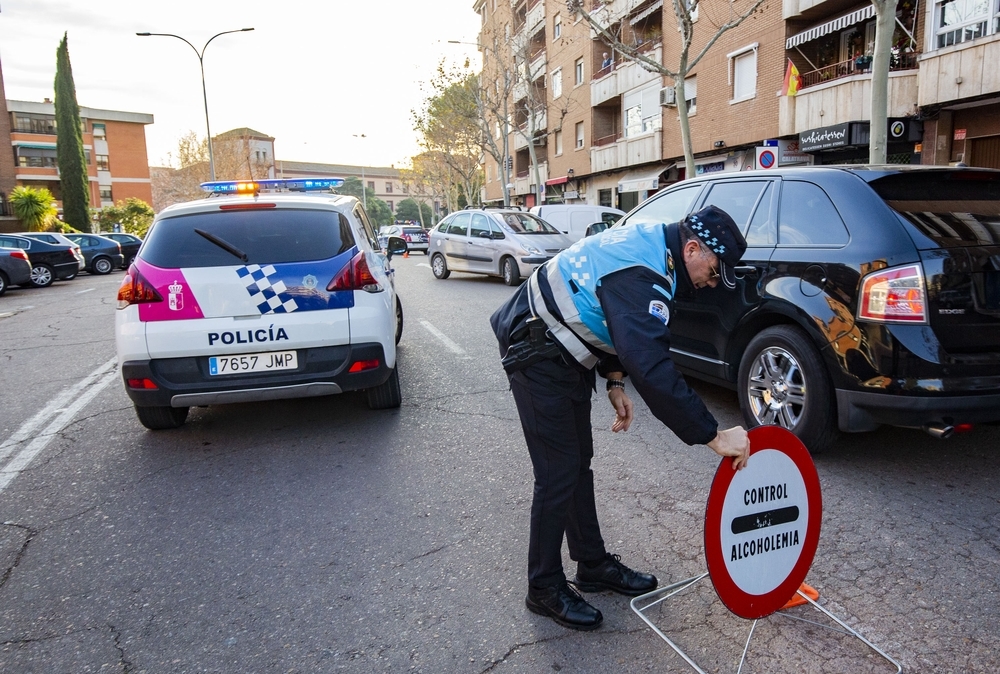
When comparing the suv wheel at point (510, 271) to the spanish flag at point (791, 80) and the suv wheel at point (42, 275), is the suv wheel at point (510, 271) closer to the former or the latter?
the spanish flag at point (791, 80)

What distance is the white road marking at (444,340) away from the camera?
25.3ft

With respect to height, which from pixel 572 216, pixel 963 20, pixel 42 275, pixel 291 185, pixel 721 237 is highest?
pixel 963 20

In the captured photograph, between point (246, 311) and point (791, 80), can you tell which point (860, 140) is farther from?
point (246, 311)

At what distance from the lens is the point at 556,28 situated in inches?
1481

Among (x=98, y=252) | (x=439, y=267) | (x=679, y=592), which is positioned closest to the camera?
Answer: (x=679, y=592)

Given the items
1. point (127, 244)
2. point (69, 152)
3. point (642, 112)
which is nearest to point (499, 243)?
point (642, 112)

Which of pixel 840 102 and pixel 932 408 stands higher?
pixel 840 102

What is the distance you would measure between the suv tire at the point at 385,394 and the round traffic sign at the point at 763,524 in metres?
3.43

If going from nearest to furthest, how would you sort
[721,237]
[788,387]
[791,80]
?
[721,237] < [788,387] < [791,80]

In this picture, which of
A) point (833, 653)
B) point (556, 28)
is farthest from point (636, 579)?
point (556, 28)

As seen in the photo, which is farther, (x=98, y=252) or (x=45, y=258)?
(x=98, y=252)

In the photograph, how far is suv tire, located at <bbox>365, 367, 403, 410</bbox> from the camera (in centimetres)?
530

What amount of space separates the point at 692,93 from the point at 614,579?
2375 centimetres

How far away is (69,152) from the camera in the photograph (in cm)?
4975
